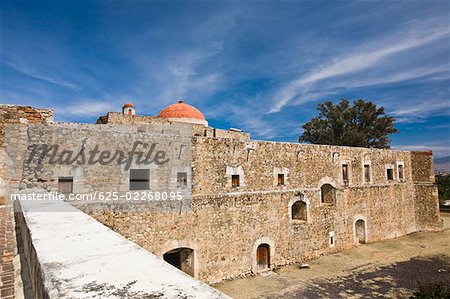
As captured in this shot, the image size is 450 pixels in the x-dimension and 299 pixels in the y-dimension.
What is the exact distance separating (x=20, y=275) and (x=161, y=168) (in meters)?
7.08

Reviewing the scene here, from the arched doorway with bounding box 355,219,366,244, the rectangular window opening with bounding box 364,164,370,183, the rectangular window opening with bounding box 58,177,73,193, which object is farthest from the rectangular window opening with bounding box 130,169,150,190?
the rectangular window opening with bounding box 364,164,370,183

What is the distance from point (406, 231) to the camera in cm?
1945

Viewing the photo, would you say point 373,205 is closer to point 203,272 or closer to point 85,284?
point 203,272

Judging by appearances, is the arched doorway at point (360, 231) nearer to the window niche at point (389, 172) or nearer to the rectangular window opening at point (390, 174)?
the window niche at point (389, 172)

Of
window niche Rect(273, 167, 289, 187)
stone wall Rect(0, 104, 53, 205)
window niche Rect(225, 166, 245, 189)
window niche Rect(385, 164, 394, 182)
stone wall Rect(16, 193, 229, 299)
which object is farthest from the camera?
window niche Rect(385, 164, 394, 182)

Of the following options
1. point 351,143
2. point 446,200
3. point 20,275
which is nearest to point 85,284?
point 20,275

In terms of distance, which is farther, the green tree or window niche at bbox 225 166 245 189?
the green tree

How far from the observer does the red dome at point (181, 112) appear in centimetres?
1942

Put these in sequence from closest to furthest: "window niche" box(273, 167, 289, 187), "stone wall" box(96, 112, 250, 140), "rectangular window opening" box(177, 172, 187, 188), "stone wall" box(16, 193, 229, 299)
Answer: "stone wall" box(16, 193, 229, 299) → "rectangular window opening" box(177, 172, 187, 188) → "window niche" box(273, 167, 289, 187) → "stone wall" box(96, 112, 250, 140)

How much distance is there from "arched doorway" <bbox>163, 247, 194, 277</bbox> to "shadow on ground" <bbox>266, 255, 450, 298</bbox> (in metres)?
2.95

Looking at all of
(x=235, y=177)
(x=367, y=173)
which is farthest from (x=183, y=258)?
(x=367, y=173)

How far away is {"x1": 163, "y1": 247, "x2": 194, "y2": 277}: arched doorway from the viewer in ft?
33.7

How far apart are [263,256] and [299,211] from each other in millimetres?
3256

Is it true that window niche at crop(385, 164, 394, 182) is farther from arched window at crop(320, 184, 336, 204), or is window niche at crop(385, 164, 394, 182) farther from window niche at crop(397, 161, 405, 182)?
arched window at crop(320, 184, 336, 204)
